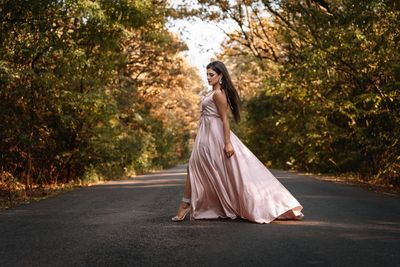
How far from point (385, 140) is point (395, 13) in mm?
4349

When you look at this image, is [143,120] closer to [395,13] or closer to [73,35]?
[73,35]

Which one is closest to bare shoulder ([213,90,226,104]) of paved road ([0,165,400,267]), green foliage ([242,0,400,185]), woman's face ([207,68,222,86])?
woman's face ([207,68,222,86])

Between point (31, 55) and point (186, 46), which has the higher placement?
point (186, 46)

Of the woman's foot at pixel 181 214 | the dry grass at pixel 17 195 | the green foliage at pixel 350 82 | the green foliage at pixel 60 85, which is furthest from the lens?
the green foliage at pixel 350 82

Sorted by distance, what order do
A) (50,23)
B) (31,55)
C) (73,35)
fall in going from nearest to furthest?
(50,23)
(31,55)
(73,35)

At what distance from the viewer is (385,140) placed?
1600cm

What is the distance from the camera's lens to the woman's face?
311 inches

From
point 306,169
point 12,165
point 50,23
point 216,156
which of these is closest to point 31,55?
point 50,23

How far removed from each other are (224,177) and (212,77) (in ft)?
4.61

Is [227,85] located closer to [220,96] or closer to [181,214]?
[220,96]

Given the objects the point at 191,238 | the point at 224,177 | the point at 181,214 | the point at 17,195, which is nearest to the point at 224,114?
the point at 224,177

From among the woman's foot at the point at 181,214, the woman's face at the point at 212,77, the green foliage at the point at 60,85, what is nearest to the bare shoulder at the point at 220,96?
the woman's face at the point at 212,77

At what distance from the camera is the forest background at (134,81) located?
13.1m

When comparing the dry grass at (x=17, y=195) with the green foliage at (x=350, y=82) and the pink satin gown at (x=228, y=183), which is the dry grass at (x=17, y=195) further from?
the green foliage at (x=350, y=82)
